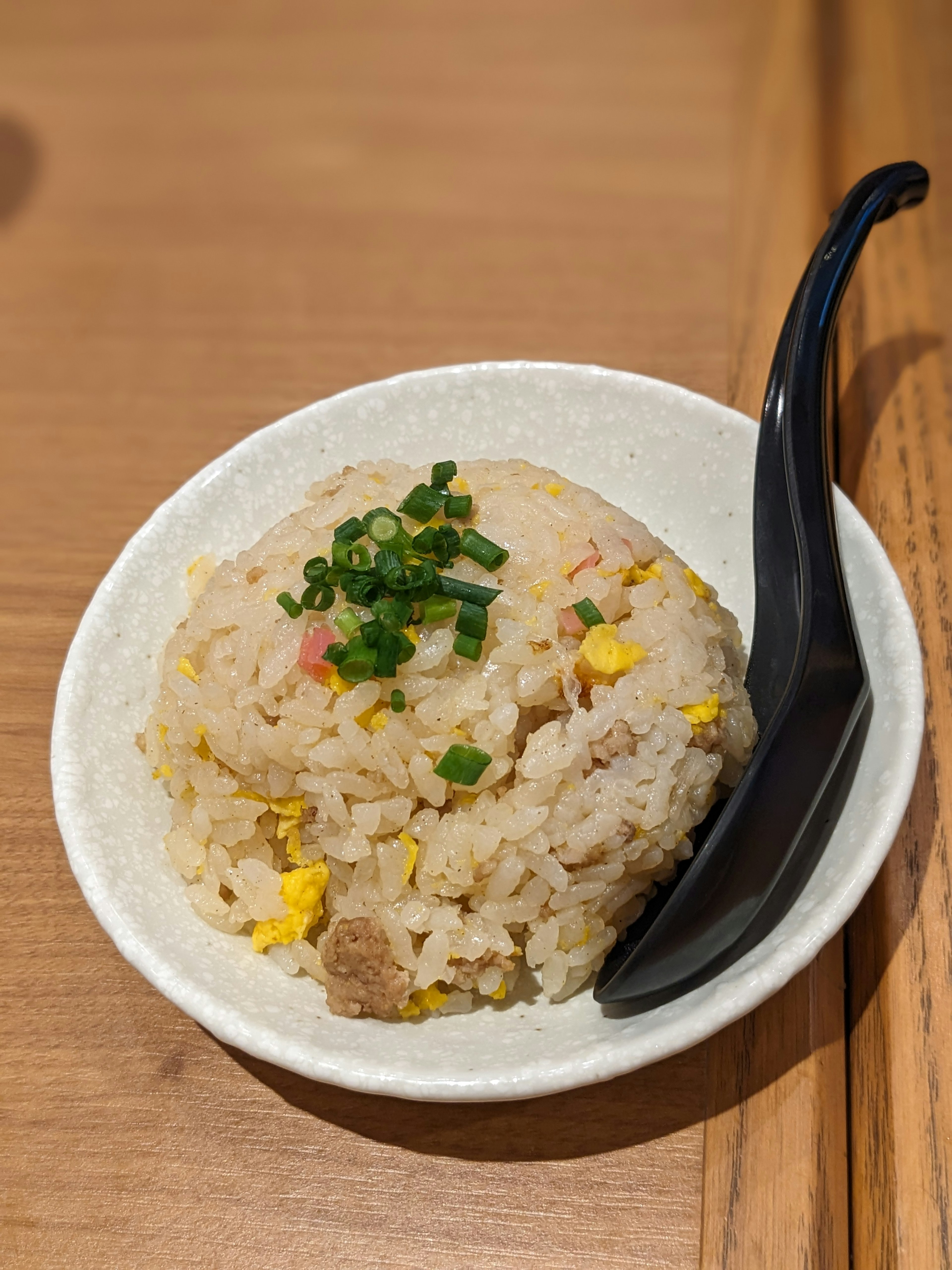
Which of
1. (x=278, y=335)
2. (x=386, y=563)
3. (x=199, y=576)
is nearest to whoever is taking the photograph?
(x=386, y=563)

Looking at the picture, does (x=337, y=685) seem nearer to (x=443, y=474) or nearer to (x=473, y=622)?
(x=473, y=622)

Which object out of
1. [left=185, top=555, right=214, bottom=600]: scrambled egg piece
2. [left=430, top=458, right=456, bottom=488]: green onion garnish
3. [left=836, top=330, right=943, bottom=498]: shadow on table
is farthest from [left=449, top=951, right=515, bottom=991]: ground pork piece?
[left=836, top=330, right=943, bottom=498]: shadow on table

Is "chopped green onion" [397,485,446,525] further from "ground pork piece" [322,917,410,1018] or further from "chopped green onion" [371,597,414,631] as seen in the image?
"ground pork piece" [322,917,410,1018]

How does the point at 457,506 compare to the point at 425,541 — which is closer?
the point at 425,541

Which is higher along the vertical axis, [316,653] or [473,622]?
[473,622]

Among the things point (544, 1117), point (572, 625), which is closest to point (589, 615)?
point (572, 625)

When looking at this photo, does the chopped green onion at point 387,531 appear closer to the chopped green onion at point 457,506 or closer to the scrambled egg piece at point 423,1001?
the chopped green onion at point 457,506

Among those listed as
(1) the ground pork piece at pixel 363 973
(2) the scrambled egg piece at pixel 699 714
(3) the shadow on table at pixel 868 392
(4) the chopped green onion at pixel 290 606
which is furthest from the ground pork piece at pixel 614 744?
(3) the shadow on table at pixel 868 392
